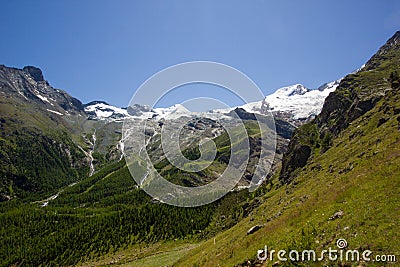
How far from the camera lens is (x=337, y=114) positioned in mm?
110688

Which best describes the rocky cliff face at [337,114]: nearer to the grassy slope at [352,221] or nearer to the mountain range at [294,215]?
the mountain range at [294,215]

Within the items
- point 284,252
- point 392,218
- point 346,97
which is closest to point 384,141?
point 392,218

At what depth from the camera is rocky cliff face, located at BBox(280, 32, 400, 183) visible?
88.2 metres

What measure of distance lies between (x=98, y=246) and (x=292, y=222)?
139858 millimetres

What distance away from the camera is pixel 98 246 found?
146 m

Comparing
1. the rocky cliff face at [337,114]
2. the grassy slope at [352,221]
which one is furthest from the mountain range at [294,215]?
the rocky cliff face at [337,114]

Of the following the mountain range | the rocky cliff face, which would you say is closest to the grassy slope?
the mountain range

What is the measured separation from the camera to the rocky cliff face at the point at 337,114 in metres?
88.2

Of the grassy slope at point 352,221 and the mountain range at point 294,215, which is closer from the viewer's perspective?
the grassy slope at point 352,221

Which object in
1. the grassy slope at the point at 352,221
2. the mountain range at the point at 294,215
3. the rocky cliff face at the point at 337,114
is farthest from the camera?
the rocky cliff face at the point at 337,114

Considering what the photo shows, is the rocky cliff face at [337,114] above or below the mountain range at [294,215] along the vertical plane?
above

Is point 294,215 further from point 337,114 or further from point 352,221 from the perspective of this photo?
point 337,114

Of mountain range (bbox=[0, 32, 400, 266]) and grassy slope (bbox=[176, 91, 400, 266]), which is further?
mountain range (bbox=[0, 32, 400, 266])

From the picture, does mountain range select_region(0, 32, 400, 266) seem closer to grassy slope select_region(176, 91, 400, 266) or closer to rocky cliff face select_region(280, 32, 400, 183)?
grassy slope select_region(176, 91, 400, 266)
